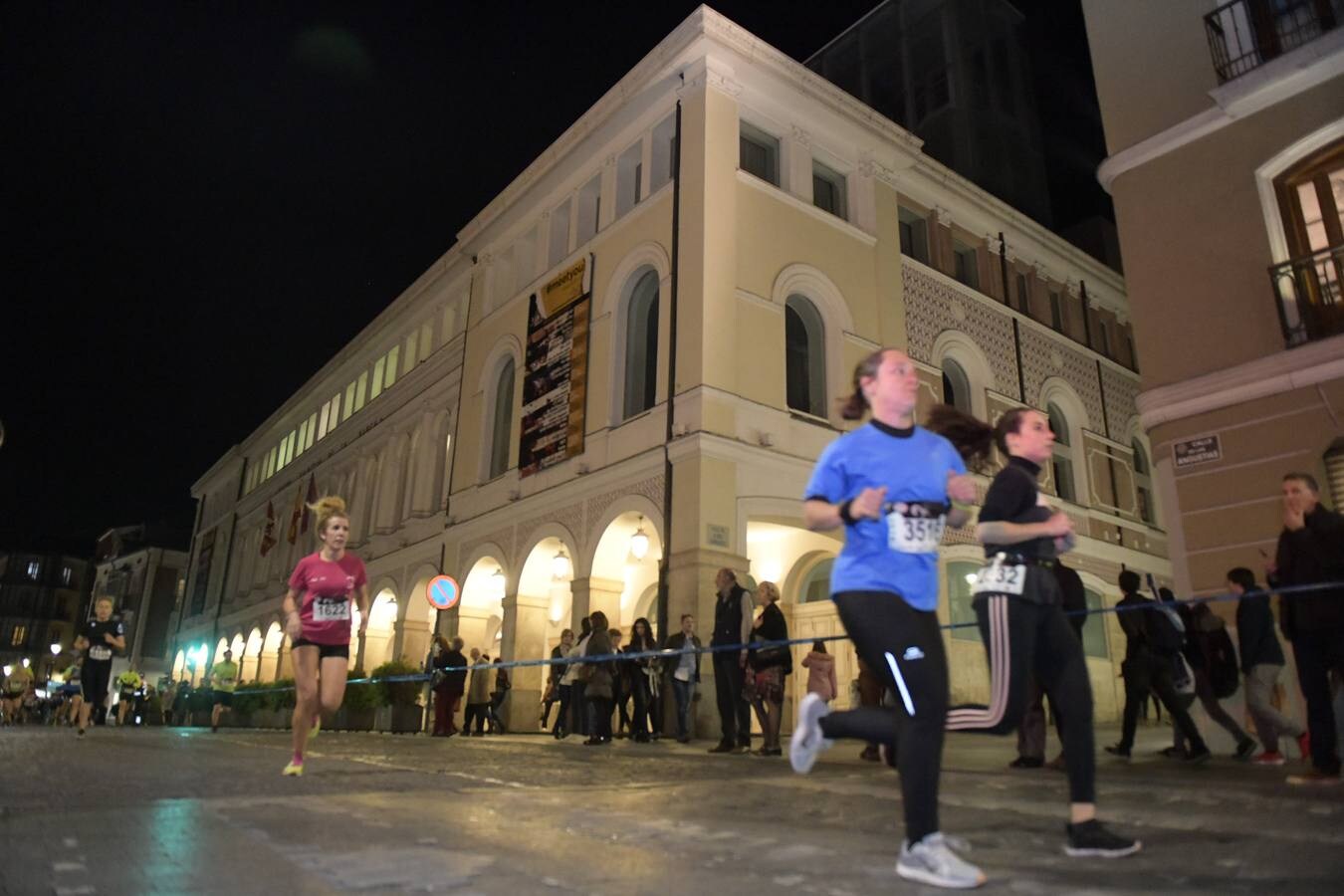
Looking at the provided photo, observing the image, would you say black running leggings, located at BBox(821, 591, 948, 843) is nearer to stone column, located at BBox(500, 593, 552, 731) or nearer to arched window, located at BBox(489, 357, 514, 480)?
stone column, located at BBox(500, 593, 552, 731)

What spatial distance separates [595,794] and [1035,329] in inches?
831

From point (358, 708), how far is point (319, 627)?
13100 mm

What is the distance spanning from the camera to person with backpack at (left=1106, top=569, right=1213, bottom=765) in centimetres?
787

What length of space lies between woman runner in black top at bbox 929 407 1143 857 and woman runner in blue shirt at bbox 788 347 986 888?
0.80 ft

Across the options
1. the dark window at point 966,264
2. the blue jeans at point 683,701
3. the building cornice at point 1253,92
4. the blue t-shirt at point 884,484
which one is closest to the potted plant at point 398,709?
the blue jeans at point 683,701

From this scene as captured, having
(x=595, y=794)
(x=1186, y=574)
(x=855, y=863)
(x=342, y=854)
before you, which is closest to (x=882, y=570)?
(x=855, y=863)

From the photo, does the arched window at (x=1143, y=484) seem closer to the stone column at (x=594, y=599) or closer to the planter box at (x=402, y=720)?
the stone column at (x=594, y=599)

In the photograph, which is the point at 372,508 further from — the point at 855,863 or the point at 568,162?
the point at 855,863

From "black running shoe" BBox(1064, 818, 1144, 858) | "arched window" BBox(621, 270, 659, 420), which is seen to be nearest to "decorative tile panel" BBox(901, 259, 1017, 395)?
"arched window" BBox(621, 270, 659, 420)

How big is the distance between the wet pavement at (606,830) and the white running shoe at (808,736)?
346 millimetres

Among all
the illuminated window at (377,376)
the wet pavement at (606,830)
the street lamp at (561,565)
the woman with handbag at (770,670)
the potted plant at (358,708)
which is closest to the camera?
the wet pavement at (606,830)

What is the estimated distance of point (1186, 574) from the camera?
10109 millimetres

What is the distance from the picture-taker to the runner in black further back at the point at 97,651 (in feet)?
38.8

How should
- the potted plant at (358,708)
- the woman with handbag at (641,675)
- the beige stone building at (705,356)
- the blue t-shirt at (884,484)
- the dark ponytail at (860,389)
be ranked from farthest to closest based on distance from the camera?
the potted plant at (358,708) → the beige stone building at (705,356) → the woman with handbag at (641,675) → the dark ponytail at (860,389) → the blue t-shirt at (884,484)
